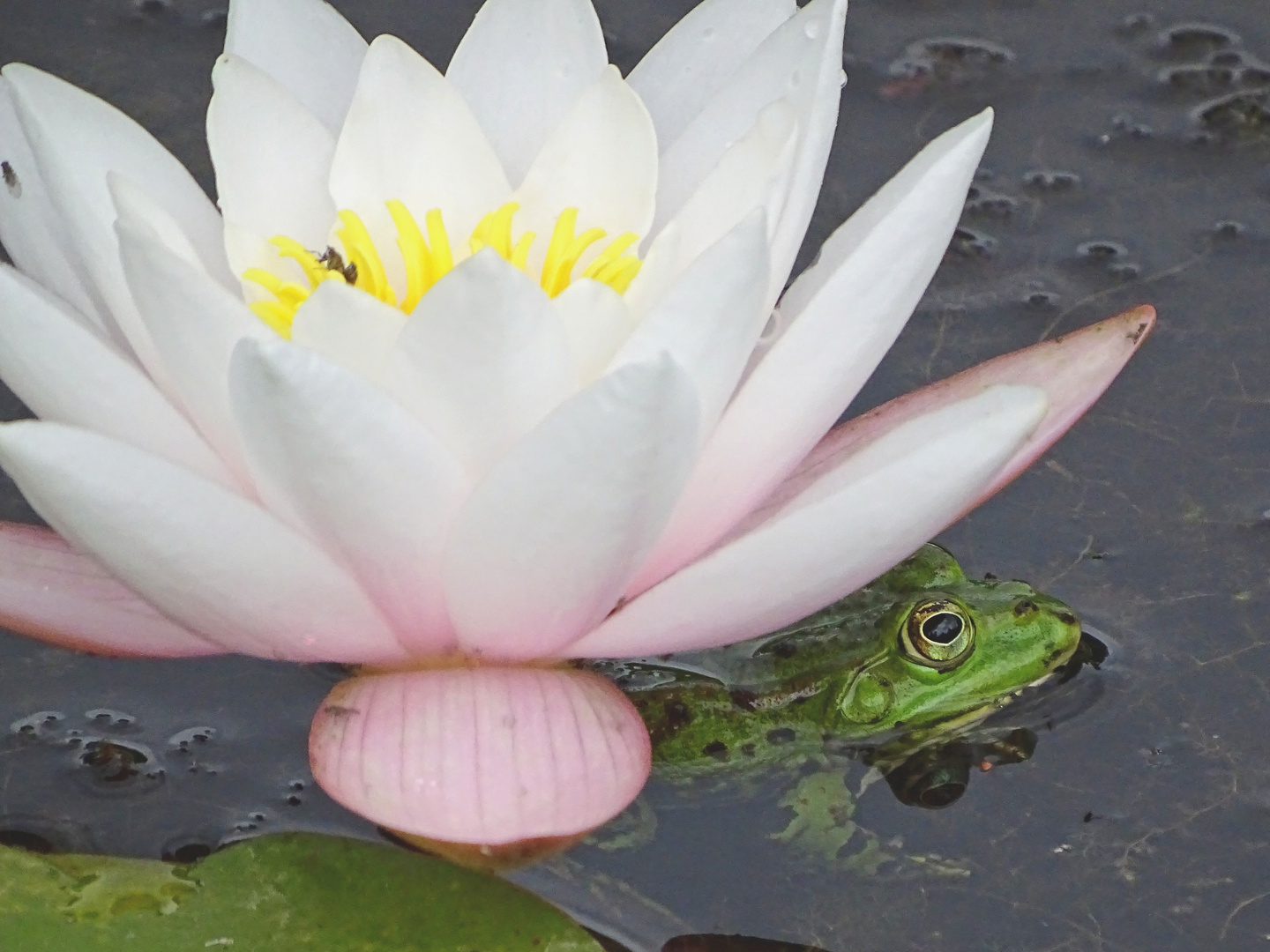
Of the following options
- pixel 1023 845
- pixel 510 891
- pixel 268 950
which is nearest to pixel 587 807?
pixel 510 891

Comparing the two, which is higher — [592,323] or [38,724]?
[592,323]

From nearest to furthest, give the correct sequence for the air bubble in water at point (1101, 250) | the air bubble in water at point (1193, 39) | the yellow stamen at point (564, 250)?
the yellow stamen at point (564, 250) → the air bubble in water at point (1101, 250) → the air bubble in water at point (1193, 39)

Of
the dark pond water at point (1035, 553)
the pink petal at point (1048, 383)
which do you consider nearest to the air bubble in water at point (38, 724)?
the dark pond water at point (1035, 553)

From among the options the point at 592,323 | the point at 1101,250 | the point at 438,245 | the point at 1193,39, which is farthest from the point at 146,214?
the point at 1193,39

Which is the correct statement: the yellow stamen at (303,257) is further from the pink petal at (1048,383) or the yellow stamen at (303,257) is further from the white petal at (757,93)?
the pink petal at (1048,383)

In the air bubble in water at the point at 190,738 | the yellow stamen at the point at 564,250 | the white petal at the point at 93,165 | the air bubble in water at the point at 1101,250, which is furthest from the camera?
the air bubble in water at the point at 1101,250

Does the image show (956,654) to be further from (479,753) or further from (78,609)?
(78,609)
